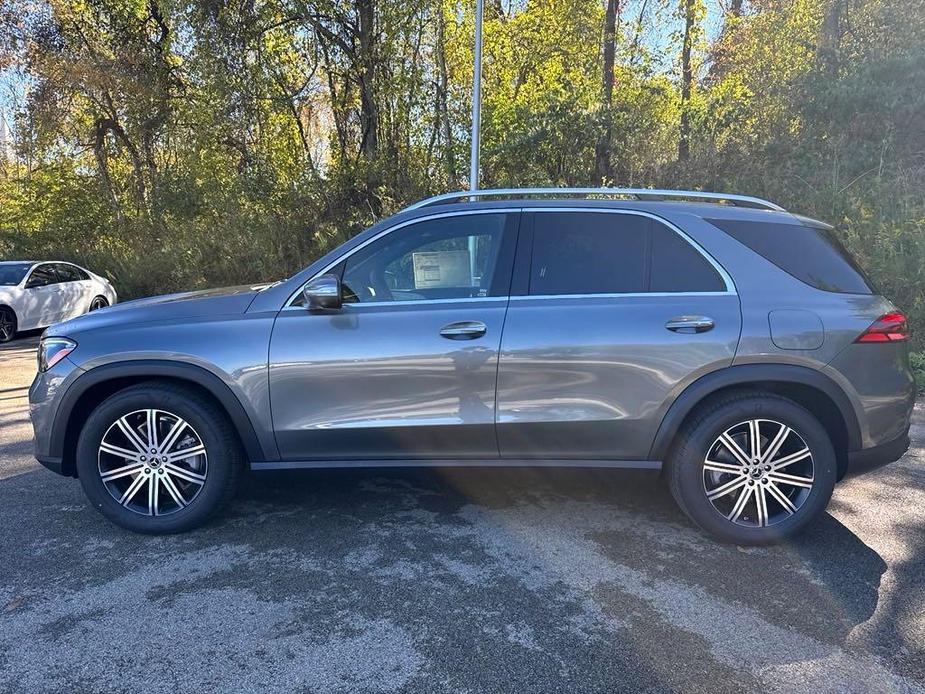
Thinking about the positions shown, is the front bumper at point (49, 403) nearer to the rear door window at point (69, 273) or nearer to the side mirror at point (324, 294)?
the side mirror at point (324, 294)

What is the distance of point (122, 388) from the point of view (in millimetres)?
3559

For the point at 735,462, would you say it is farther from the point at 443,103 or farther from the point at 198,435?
the point at 443,103

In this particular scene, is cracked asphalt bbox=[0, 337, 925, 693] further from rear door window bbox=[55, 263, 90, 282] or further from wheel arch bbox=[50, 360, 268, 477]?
rear door window bbox=[55, 263, 90, 282]

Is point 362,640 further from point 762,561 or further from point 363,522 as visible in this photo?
point 762,561

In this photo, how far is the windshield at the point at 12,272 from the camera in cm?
1153

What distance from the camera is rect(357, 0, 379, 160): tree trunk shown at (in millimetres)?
14883

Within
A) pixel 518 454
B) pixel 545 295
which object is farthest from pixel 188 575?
pixel 545 295

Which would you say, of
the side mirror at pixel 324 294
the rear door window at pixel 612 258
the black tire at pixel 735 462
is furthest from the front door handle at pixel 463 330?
the black tire at pixel 735 462

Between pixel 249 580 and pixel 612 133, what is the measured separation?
12586 mm

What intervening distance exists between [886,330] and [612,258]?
1411 millimetres

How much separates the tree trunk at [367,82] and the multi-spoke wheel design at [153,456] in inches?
498

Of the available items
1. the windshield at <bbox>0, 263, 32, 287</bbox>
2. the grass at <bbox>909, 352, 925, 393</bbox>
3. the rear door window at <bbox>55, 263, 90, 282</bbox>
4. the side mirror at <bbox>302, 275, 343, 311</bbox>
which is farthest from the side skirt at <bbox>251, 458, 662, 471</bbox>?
the rear door window at <bbox>55, 263, 90, 282</bbox>

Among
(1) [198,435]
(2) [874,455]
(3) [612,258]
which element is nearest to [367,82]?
(3) [612,258]

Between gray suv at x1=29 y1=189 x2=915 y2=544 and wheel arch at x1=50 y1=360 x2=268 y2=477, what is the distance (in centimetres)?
1
